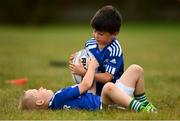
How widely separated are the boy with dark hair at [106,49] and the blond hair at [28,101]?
533 millimetres

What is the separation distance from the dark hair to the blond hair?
0.93m

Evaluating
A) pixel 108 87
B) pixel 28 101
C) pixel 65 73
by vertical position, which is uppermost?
pixel 108 87

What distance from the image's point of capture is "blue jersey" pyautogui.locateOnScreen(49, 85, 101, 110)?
5785mm

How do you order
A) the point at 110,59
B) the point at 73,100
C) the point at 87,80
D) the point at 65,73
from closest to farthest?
the point at 87,80
the point at 73,100
the point at 110,59
the point at 65,73

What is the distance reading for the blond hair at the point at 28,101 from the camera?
571 centimetres

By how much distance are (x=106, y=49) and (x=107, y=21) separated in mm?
284

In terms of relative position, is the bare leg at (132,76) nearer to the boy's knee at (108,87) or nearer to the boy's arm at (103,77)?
the boy's arm at (103,77)

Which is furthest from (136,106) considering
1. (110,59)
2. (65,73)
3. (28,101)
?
(65,73)

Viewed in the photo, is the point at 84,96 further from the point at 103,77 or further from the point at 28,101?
the point at 28,101

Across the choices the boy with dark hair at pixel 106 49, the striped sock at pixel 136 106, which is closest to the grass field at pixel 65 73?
the striped sock at pixel 136 106

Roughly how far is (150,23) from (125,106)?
76.0ft

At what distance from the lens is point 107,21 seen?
5.92m

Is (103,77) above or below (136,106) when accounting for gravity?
above

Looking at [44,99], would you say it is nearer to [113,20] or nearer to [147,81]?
[113,20]
